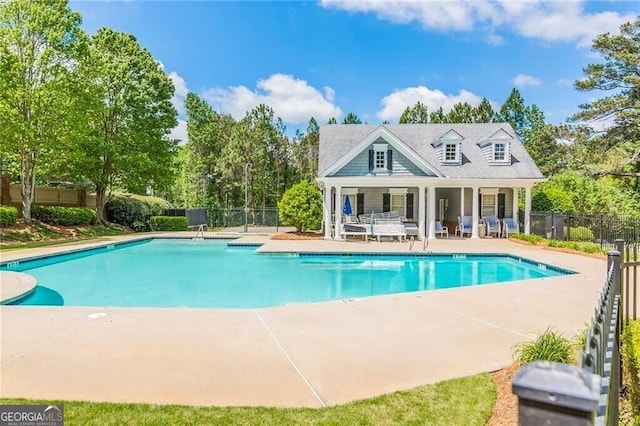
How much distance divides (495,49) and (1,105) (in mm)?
23863

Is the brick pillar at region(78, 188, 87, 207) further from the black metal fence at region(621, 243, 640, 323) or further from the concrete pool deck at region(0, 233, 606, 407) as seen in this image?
Answer: the black metal fence at region(621, 243, 640, 323)

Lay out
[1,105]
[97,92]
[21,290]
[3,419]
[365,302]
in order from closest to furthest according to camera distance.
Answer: [3,419]
[365,302]
[21,290]
[1,105]
[97,92]

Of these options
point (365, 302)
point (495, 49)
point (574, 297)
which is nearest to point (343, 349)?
point (365, 302)

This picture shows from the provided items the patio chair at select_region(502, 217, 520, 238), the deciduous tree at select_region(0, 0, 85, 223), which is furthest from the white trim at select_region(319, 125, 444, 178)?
the deciduous tree at select_region(0, 0, 85, 223)

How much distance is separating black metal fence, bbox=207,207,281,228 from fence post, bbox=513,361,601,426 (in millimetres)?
28305

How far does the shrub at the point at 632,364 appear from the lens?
132 inches

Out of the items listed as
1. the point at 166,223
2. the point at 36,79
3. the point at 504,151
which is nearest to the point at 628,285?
the point at 504,151

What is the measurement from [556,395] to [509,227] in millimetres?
22136

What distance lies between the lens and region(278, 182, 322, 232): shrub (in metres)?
21.3

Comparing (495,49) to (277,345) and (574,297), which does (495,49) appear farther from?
(277,345)

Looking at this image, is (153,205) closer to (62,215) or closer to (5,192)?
(62,215)

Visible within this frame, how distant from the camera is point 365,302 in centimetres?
746

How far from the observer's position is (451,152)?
22703 mm

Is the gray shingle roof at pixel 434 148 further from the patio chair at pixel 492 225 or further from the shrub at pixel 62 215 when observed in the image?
the shrub at pixel 62 215
